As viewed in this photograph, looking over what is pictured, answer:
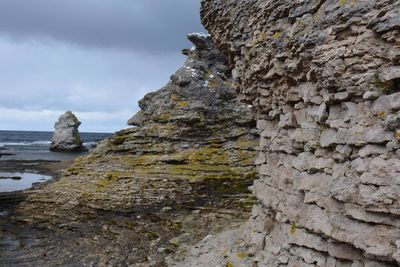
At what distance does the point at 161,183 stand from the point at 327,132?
14791 mm

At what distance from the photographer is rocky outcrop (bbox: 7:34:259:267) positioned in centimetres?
1614

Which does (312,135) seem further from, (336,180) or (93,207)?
(93,207)

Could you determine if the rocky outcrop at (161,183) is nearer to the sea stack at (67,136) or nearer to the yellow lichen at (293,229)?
the yellow lichen at (293,229)

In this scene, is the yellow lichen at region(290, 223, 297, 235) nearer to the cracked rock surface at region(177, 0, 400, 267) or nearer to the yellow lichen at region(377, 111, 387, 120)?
the cracked rock surface at region(177, 0, 400, 267)

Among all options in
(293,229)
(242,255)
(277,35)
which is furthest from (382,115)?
(242,255)

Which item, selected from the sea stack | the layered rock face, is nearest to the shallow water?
the layered rock face

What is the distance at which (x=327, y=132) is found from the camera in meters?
8.05

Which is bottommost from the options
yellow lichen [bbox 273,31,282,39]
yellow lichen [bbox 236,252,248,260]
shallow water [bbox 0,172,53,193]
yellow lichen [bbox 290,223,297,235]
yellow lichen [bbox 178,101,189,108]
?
shallow water [bbox 0,172,53,193]

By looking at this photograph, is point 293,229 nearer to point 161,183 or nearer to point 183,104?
point 161,183

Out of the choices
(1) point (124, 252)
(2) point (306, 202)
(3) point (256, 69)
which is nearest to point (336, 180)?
(2) point (306, 202)

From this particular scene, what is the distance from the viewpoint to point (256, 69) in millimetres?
11102

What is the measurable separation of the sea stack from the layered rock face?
8083cm

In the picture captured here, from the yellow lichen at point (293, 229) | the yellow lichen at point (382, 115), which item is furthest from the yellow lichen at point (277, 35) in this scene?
the yellow lichen at point (293, 229)

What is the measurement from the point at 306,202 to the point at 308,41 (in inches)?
116
